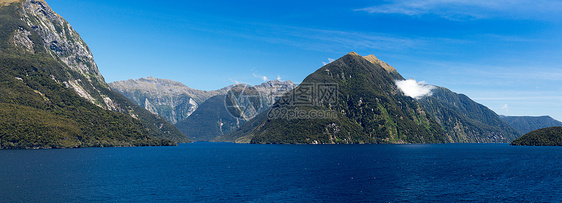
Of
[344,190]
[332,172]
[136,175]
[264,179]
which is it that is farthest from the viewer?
[332,172]

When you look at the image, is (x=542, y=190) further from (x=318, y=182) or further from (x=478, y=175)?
(x=318, y=182)

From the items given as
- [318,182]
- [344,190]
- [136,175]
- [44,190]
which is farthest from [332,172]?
[44,190]

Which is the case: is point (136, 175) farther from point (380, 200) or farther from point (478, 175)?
point (478, 175)

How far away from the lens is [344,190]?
3526 inches

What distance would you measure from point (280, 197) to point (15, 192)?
69609mm

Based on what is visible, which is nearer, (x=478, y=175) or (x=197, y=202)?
(x=197, y=202)

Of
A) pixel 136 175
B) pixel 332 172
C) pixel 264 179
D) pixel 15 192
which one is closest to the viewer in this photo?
pixel 15 192

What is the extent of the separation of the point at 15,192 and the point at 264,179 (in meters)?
70.1

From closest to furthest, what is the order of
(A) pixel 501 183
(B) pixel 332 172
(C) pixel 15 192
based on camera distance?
(C) pixel 15 192
(A) pixel 501 183
(B) pixel 332 172

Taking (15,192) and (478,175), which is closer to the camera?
(15,192)

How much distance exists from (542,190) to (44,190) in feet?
467

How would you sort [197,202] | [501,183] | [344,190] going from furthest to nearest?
[501,183]
[344,190]
[197,202]

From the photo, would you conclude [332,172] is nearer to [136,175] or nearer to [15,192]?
[136,175]

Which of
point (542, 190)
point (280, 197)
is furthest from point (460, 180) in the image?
point (280, 197)
